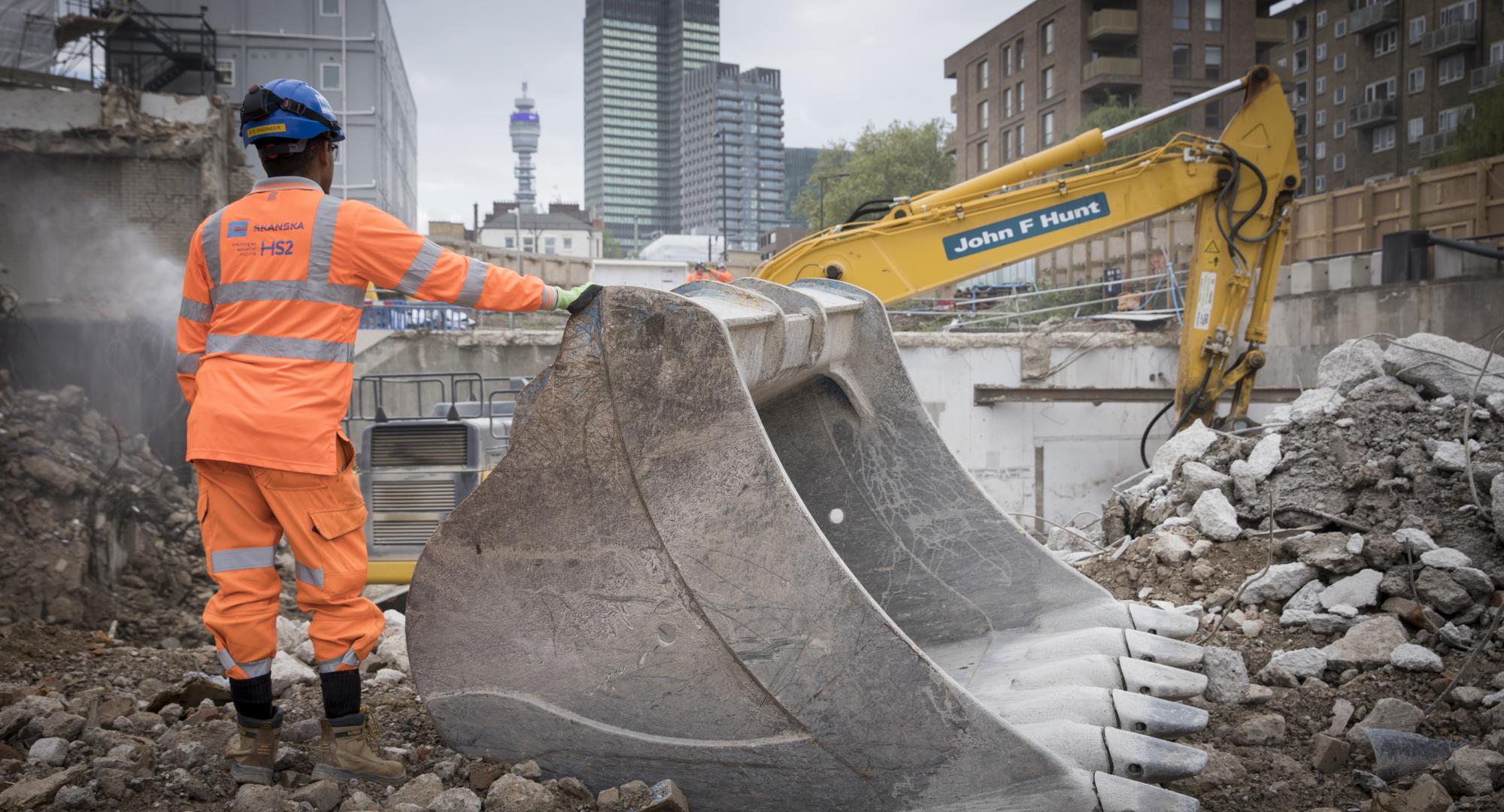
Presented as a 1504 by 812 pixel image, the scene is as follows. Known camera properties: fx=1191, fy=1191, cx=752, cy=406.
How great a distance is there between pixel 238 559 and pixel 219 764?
20.5 inches

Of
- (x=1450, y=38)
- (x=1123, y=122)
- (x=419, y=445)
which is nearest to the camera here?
(x=419, y=445)

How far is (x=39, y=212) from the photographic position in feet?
45.8

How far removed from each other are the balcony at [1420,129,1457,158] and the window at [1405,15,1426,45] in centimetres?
240

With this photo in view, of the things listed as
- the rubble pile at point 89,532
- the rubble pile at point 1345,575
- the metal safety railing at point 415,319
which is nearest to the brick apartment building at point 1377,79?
the metal safety railing at point 415,319

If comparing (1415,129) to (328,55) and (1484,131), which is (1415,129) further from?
(328,55)

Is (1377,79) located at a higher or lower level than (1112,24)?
lower

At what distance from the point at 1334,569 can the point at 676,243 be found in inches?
2377

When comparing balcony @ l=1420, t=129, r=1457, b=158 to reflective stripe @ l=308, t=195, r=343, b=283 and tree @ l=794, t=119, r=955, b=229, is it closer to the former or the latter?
tree @ l=794, t=119, r=955, b=229

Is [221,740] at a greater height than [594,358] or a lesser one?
lesser

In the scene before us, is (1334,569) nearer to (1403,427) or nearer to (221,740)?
(1403,427)

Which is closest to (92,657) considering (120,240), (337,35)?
(120,240)

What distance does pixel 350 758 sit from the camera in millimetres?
2746

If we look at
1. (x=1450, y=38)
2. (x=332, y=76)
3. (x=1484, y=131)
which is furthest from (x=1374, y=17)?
(x=332, y=76)

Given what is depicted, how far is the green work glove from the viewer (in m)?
2.68
